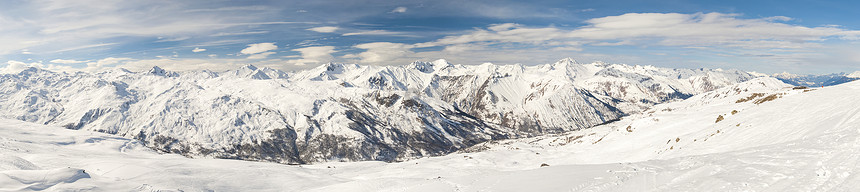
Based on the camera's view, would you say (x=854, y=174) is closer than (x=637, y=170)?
Yes

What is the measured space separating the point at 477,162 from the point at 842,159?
2772 inches

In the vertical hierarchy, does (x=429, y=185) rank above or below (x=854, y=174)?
below

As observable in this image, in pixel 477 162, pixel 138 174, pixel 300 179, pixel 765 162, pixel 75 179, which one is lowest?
pixel 477 162

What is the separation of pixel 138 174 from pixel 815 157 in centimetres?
5434

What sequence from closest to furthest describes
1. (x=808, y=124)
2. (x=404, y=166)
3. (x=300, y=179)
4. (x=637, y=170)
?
(x=637, y=170) < (x=808, y=124) < (x=300, y=179) < (x=404, y=166)

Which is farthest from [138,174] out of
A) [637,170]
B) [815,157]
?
[815,157]

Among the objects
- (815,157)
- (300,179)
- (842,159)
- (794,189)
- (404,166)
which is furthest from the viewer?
(404,166)

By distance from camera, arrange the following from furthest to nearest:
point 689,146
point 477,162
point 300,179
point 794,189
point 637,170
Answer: point 477,162 → point 300,179 → point 689,146 → point 637,170 → point 794,189

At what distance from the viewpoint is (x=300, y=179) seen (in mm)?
45094

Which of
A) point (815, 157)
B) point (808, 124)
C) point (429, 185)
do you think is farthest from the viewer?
point (429, 185)

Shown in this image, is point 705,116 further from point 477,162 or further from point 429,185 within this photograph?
point 429,185

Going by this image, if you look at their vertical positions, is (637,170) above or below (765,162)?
below

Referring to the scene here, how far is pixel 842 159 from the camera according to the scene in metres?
15.5

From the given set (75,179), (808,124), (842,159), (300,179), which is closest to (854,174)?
(842,159)
